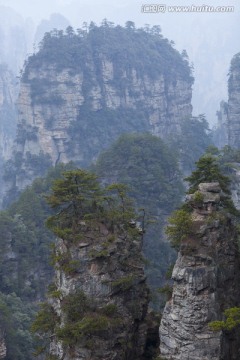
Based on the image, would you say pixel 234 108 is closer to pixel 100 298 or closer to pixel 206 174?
pixel 206 174

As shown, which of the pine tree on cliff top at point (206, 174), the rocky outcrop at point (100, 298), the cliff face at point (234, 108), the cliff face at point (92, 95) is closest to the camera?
the rocky outcrop at point (100, 298)

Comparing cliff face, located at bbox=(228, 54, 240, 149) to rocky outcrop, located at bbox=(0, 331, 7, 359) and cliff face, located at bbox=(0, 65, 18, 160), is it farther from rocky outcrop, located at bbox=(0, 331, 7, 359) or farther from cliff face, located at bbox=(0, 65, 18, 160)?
cliff face, located at bbox=(0, 65, 18, 160)

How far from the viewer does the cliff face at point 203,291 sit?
1558 cm

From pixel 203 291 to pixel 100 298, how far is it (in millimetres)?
3725

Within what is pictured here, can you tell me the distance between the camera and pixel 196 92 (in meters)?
132

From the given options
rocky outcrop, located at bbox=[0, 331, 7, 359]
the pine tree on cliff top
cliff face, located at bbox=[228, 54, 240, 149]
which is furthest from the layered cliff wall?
cliff face, located at bbox=[228, 54, 240, 149]

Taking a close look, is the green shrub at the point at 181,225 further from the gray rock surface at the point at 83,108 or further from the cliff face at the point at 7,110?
the cliff face at the point at 7,110

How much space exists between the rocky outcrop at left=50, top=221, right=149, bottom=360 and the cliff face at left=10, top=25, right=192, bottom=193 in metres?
47.4

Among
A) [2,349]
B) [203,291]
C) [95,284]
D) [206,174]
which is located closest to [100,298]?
[95,284]

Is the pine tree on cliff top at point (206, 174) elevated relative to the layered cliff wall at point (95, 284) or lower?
elevated

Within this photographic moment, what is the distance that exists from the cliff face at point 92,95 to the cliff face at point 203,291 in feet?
165

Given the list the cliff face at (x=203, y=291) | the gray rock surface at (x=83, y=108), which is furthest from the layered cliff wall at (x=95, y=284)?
the gray rock surface at (x=83, y=108)

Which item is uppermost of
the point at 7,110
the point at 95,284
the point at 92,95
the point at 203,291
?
the point at 92,95

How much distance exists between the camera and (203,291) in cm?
1578
